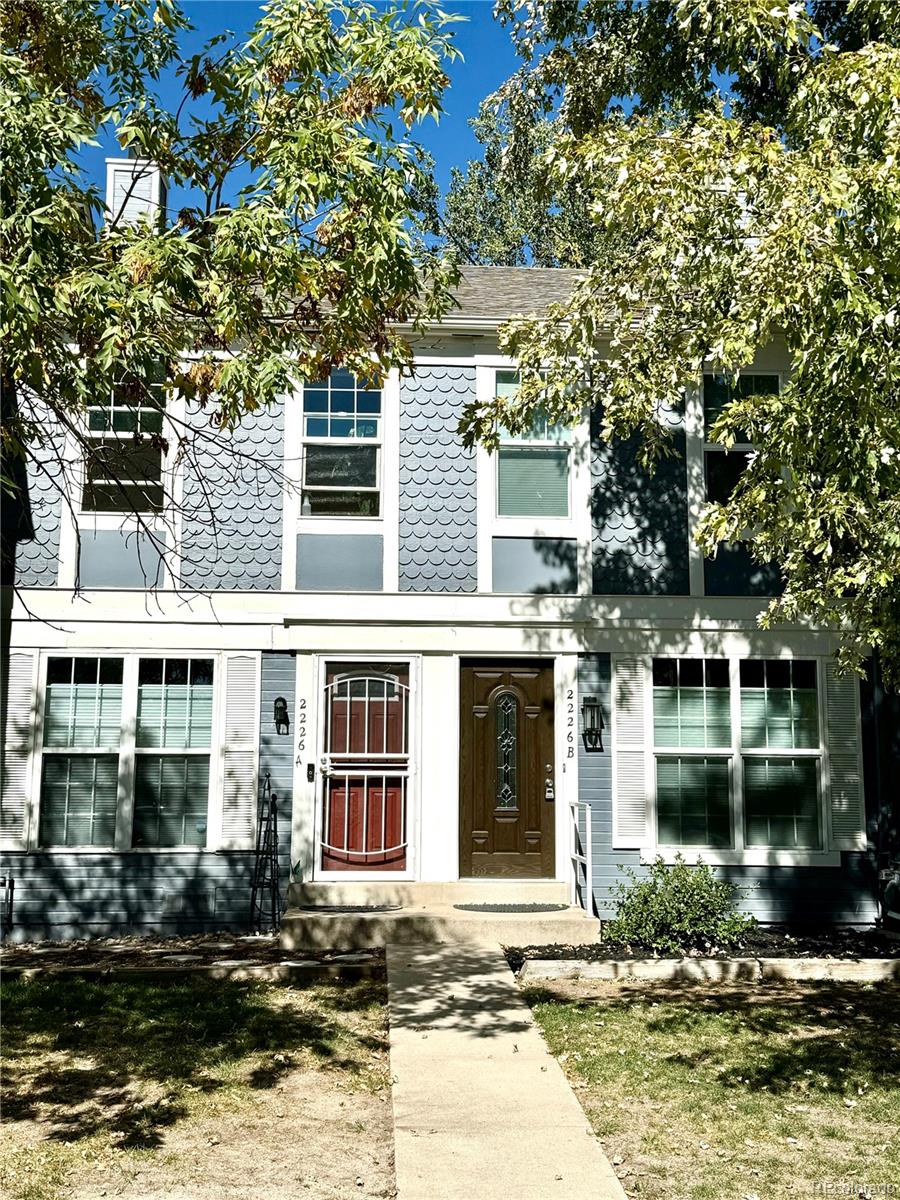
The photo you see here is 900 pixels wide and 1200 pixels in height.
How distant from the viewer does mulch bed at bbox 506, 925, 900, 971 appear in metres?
9.55

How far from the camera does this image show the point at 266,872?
10906 mm

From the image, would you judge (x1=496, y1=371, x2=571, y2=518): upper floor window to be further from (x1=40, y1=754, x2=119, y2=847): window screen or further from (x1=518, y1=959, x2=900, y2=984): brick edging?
(x1=40, y1=754, x2=119, y2=847): window screen

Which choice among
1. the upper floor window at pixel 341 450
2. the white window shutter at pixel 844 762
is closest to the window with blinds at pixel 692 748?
the white window shutter at pixel 844 762

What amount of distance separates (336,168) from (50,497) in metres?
6.15

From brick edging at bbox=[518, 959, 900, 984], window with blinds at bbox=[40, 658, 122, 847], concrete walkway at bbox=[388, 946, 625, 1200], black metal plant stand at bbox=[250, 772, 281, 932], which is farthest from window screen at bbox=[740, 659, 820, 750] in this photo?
window with blinds at bbox=[40, 658, 122, 847]

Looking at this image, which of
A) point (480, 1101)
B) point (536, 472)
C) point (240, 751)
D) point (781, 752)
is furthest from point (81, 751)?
point (781, 752)

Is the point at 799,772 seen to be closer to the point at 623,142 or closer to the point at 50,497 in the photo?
the point at 623,142

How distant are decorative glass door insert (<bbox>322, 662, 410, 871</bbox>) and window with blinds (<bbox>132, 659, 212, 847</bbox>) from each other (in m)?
1.16

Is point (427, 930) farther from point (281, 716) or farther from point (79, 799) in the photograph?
point (79, 799)

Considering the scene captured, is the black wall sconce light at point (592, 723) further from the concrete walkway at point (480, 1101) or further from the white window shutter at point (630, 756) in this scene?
the concrete walkway at point (480, 1101)

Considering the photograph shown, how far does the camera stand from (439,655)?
37.0 feet

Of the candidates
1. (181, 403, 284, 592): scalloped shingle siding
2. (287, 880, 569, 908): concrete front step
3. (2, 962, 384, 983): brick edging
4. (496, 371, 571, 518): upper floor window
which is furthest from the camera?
(496, 371, 571, 518): upper floor window

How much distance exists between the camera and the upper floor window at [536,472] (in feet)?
37.8

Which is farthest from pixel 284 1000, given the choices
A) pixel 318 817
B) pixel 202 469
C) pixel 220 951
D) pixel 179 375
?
pixel 202 469
